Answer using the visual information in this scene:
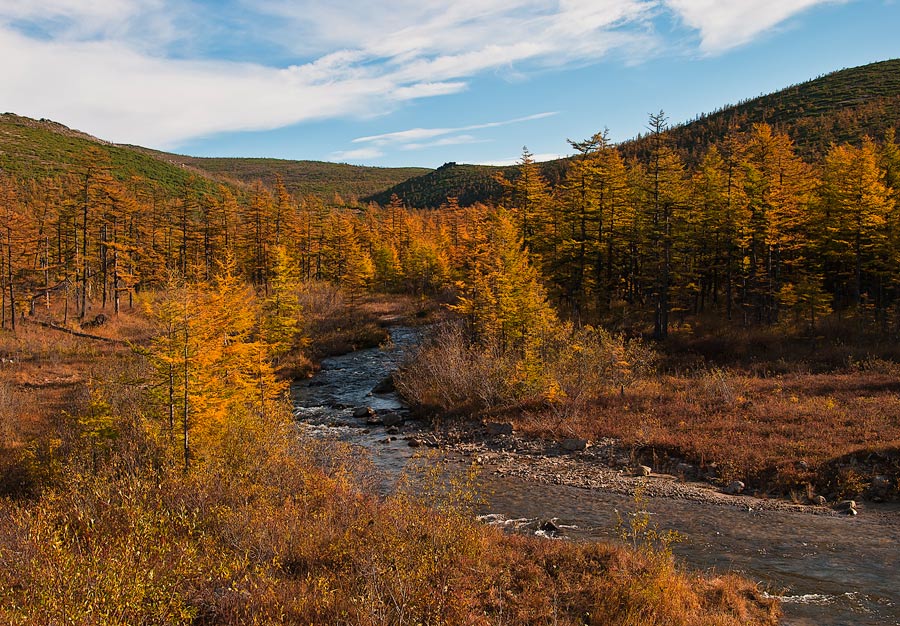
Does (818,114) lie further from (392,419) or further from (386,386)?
(392,419)

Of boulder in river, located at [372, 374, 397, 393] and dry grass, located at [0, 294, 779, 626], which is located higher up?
dry grass, located at [0, 294, 779, 626]

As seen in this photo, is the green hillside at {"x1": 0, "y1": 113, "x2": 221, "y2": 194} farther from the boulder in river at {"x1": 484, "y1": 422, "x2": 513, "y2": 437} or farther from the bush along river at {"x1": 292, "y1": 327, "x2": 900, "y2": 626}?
the bush along river at {"x1": 292, "y1": 327, "x2": 900, "y2": 626}

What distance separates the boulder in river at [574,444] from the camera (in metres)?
21.2

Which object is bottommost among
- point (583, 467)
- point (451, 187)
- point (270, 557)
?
point (583, 467)

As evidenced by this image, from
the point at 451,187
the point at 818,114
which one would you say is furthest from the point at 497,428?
the point at 451,187

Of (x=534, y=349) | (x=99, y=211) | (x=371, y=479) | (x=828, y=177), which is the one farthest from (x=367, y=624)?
(x=99, y=211)

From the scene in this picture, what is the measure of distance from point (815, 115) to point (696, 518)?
89.6 m

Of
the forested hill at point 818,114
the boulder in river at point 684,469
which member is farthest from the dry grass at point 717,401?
the forested hill at point 818,114

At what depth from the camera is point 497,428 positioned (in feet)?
78.0

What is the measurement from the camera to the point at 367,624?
6.92 meters

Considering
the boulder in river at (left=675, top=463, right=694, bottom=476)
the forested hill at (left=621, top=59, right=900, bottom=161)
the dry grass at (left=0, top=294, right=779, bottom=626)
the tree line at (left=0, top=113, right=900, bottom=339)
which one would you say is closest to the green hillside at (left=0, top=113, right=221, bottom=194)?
the tree line at (left=0, top=113, right=900, bottom=339)

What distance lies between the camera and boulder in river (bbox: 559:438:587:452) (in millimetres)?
21203

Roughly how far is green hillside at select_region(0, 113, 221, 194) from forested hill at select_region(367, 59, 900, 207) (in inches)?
2842

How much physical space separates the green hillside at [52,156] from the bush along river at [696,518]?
8188 cm
